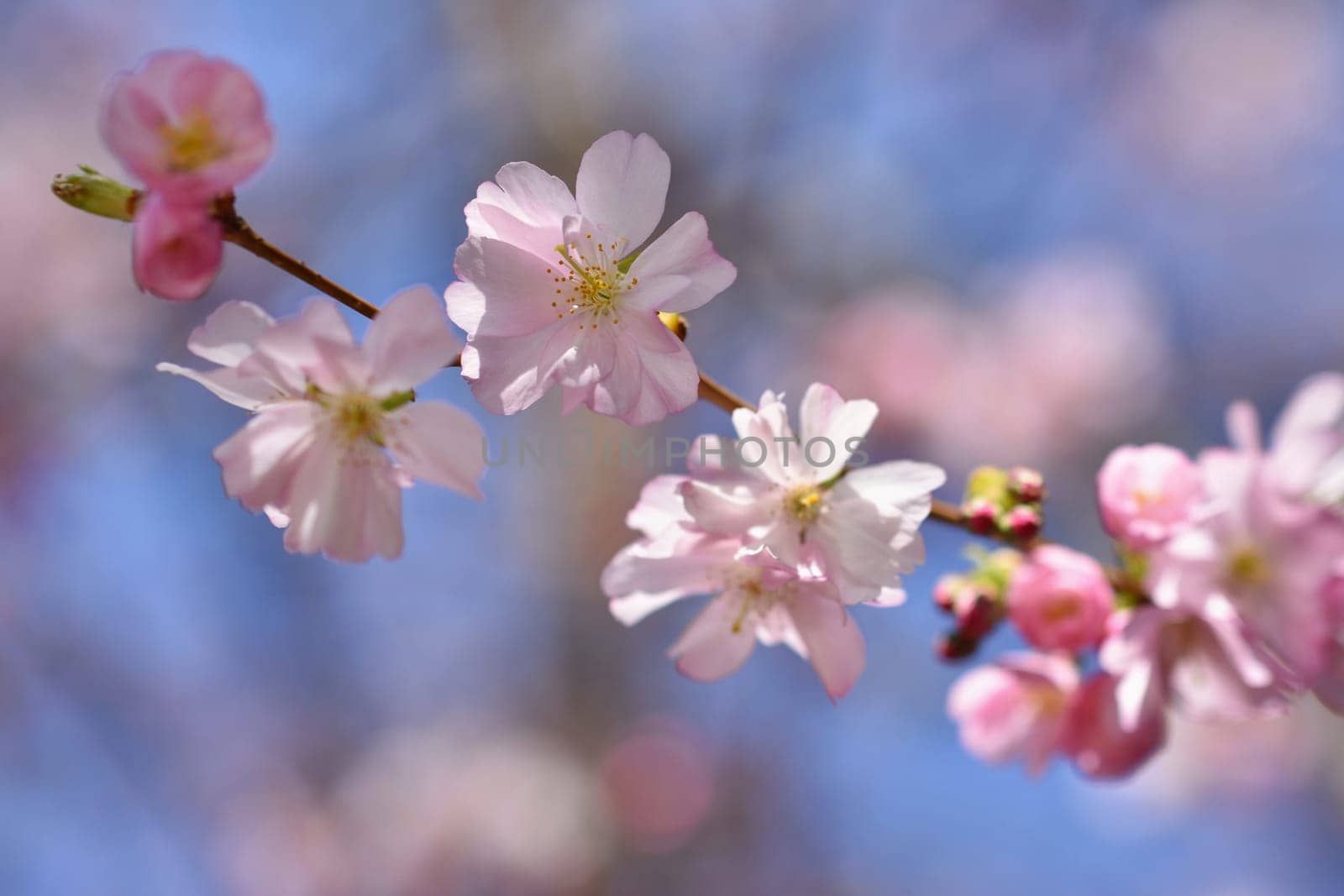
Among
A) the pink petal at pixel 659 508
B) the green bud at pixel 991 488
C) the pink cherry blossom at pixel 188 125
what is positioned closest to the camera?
the pink cherry blossom at pixel 188 125

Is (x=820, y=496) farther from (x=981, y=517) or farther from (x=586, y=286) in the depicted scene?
(x=586, y=286)

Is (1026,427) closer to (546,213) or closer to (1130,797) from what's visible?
(1130,797)

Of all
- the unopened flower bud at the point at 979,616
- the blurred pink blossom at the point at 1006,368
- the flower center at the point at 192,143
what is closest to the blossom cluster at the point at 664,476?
the flower center at the point at 192,143

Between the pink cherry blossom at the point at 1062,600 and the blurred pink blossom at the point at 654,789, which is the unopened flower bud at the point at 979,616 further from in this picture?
the blurred pink blossom at the point at 654,789

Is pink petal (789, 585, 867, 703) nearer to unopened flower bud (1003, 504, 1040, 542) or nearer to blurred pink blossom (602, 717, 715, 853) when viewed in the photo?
unopened flower bud (1003, 504, 1040, 542)

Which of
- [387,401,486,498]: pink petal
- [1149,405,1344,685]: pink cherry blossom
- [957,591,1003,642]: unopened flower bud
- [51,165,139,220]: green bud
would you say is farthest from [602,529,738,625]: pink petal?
[51,165,139,220]: green bud

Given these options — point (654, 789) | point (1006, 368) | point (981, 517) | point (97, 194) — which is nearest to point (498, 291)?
point (97, 194)
